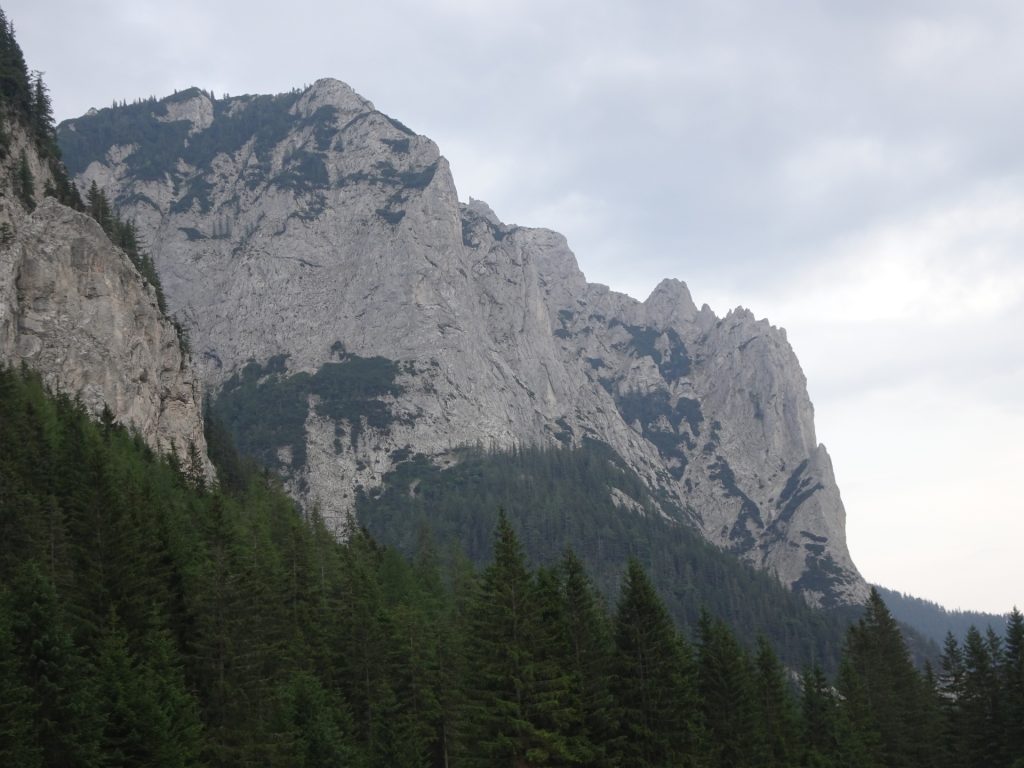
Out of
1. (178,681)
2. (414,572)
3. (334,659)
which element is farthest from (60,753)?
(414,572)

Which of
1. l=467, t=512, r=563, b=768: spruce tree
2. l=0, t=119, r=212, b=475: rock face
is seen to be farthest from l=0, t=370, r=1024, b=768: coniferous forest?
l=0, t=119, r=212, b=475: rock face

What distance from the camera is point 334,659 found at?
57750 mm

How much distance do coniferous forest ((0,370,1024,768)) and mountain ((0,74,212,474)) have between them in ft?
127

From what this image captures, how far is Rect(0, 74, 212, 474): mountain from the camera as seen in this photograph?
104125 mm

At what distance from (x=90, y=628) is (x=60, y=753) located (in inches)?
331

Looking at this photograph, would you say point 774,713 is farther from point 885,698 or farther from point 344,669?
point 344,669

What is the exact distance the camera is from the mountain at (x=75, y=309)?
104 meters

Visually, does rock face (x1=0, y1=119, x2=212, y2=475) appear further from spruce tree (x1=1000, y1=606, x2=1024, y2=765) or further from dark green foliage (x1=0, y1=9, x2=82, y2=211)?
spruce tree (x1=1000, y1=606, x2=1024, y2=765)

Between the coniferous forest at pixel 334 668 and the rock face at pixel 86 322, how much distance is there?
39.2 meters

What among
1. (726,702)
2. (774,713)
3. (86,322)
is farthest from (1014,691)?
(86,322)

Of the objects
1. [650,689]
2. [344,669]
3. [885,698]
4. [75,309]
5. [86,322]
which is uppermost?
[75,309]

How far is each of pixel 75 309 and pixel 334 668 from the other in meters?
72.5

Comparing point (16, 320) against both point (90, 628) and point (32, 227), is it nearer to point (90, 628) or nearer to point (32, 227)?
point (32, 227)

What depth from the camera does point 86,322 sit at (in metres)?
112
